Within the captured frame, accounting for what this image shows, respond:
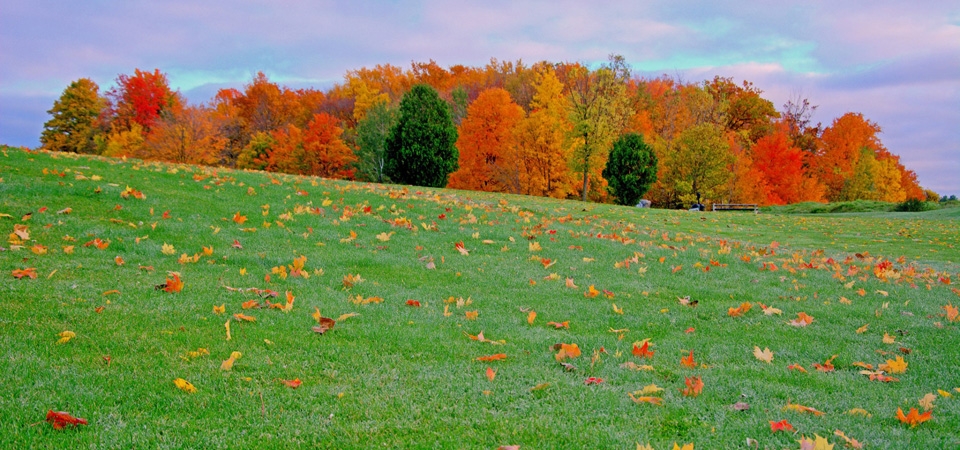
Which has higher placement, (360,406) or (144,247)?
(144,247)

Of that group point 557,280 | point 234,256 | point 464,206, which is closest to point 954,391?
point 557,280

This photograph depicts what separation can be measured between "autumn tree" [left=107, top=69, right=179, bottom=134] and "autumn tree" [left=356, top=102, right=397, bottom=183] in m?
22.2

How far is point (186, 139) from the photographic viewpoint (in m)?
40.2

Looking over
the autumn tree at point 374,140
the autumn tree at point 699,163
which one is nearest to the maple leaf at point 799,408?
the autumn tree at point 699,163

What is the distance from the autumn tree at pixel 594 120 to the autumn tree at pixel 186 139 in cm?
2759

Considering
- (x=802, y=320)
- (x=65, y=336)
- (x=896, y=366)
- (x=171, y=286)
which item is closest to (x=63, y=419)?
(x=65, y=336)

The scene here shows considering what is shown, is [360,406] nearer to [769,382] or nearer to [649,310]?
[769,382]

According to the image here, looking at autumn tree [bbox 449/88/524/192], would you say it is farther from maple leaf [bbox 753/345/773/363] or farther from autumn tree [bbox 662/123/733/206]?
maple leaf [bbox 753/345/773/363]

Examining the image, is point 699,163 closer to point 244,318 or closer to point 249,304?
point 249,304

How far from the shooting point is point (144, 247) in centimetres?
691

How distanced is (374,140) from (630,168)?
68.0 feet

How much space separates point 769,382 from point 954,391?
1.33 meters

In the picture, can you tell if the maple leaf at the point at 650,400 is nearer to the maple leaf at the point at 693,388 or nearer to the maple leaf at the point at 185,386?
the maple leaf at the point at 693,388

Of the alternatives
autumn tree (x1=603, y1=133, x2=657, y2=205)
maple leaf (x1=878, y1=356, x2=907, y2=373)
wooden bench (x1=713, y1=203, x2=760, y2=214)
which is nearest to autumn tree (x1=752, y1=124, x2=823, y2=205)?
wooden bench (x1=713, y1=203, x2=760, y2=214)
